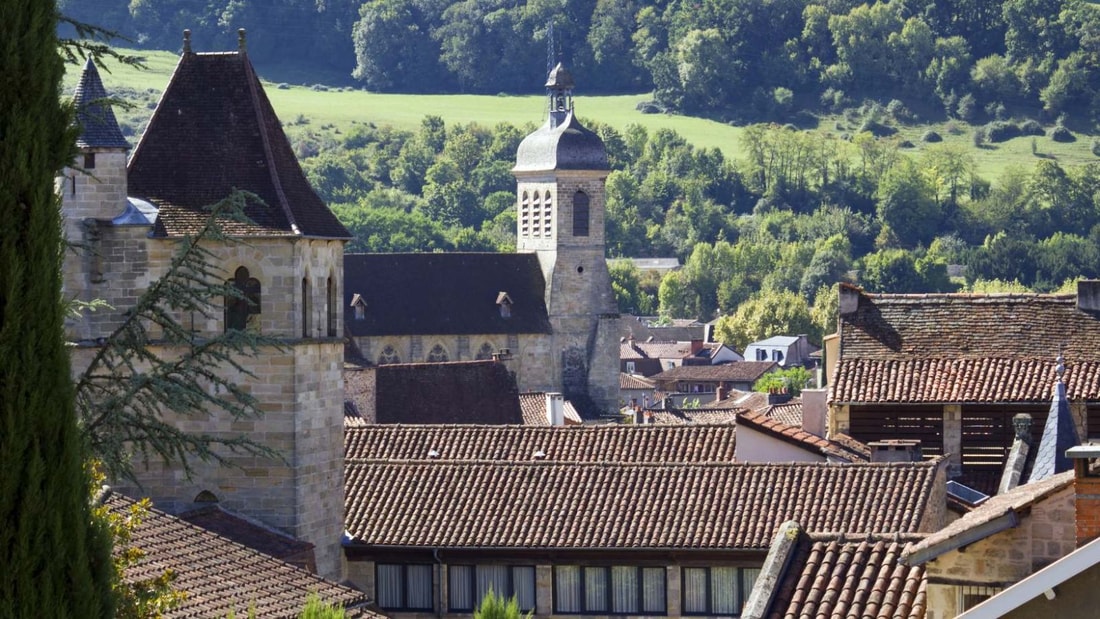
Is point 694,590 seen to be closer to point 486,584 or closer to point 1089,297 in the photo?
point 486,584

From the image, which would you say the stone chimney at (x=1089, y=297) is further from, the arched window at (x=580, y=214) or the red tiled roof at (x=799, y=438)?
the arched window at (x=580, y=214)

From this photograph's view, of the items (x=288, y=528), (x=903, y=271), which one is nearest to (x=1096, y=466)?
(x=288, y=528)

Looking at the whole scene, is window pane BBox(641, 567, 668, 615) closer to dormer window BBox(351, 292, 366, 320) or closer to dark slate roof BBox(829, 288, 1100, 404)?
dark slate roof BBox(829, 288, 1100, 404)

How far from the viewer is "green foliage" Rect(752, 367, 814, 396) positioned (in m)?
114

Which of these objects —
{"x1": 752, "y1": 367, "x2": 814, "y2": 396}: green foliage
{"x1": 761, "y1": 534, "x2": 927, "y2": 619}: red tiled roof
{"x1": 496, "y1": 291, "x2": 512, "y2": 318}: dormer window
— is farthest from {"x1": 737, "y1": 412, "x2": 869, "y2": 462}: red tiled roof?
{"x1": 752, "y1": 367, "x2": 814, "y2": 396}: green foliage

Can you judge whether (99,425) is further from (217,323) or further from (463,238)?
(463,238)

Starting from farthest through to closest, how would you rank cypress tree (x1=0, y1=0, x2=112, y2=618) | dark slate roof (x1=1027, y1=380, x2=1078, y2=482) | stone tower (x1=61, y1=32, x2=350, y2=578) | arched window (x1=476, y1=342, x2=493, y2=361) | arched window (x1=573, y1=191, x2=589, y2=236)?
arched window (x1=573, y1=191, x2=589, y2=236) < arched window (x1=476, y1=342, x2=493, y2=361) < stone tower (x1=61, y1=32, x2=350, y2=578) < dark slate roof (x1=1027, y1=380, x2=1078, y2=482) < cypress tree (x1=0, y1=0, x2=112, y2=618)

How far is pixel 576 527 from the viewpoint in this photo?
33469mm

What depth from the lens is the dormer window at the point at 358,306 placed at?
100m

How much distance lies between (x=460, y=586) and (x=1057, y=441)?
814 cm

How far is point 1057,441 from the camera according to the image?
34.0m

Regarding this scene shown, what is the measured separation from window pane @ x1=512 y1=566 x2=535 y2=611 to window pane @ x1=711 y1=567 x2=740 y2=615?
240cm

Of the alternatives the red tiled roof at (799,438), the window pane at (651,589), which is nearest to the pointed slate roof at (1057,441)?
the red tiled roof at (799,438)

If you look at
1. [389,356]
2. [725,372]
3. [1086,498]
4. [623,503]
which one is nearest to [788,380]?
[725,372]
